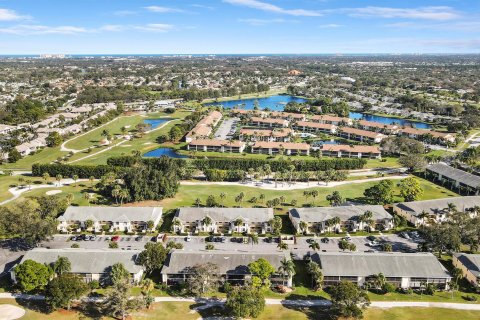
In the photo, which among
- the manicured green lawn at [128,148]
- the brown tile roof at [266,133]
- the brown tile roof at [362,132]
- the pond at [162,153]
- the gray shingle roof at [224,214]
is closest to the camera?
the gray shingle roof at [224,214]

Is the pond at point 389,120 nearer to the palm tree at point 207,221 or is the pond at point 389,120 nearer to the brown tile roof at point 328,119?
the brown tile roof at point 328,119

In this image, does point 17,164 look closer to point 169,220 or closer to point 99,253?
point 169,220

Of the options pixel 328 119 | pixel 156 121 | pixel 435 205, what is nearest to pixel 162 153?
pixel 156 121

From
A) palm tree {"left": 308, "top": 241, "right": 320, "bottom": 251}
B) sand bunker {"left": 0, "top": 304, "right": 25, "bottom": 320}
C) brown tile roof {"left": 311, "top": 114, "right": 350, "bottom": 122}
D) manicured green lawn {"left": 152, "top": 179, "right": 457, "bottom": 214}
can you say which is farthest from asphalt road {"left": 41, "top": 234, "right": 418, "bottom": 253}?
brown tile roof {"left": 311, "top": 114, "right": 350, "bottom": 122}

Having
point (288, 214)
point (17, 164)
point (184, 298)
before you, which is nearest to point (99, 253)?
point (184, 298)

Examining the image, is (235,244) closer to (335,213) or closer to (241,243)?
(241,243)

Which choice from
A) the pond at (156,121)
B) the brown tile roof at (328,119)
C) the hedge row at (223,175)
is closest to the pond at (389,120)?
the brown tile roof at (328,119)

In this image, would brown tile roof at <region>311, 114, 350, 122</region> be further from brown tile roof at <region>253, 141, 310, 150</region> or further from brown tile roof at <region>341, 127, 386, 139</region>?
brown tile roof at <region>253, 141, 310, 150</region>
